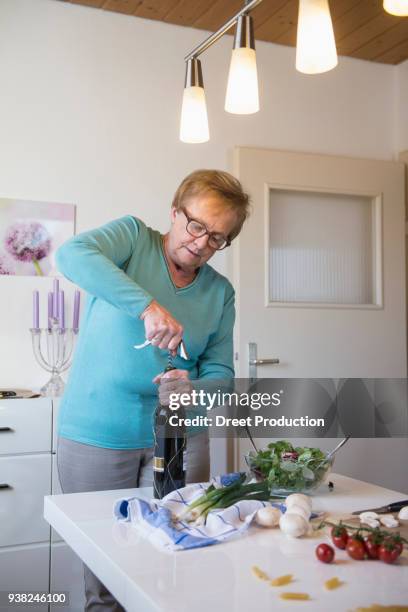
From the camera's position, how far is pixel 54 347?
2.85 meters

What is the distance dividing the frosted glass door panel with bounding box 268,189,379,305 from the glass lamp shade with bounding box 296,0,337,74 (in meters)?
1.91

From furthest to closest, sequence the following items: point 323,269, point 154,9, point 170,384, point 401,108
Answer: point 401,108 < point 323,269 < point 154,9 < point 170,384

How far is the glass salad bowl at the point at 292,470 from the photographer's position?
4.76 ft

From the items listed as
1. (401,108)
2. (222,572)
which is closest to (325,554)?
(222,572)

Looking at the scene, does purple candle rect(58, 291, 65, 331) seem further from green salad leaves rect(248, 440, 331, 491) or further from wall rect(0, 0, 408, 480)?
green salad leaves rect(248, 440, 331, 491)

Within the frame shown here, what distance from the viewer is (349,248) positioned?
3498 millimetres

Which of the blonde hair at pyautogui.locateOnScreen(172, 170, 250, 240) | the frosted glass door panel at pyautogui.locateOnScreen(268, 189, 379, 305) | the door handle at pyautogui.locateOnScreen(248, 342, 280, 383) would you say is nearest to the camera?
the blonde hair at pyautogui.locateOnScreen(172, 170, 250, 240)

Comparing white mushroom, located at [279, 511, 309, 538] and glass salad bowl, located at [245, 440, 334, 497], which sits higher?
glass salad bowl, located at [245, 440, 334, 497]

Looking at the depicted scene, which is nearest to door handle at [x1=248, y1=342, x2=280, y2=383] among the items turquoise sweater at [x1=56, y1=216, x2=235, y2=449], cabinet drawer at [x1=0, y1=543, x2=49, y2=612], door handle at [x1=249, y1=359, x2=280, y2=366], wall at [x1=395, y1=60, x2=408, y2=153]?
door handle at [x1=249, y1=359, x2=280, y2=366]

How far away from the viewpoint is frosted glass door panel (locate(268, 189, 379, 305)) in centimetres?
334

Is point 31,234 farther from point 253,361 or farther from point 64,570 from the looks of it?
point 64,570

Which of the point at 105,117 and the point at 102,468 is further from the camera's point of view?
the point at 105,117

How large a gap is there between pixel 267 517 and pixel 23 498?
1471 millimetres

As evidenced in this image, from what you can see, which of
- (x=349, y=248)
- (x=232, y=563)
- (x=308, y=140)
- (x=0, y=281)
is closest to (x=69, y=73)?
(x=0, y=281)
